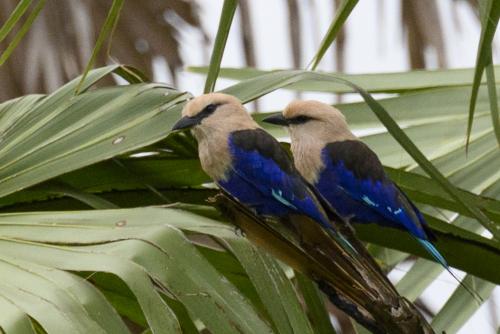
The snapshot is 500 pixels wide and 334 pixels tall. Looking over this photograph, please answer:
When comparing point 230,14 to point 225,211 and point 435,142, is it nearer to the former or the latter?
point 225,211

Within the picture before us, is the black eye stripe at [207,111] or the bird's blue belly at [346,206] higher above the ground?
the black eye stripe at [207,111]

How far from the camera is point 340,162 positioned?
255cm

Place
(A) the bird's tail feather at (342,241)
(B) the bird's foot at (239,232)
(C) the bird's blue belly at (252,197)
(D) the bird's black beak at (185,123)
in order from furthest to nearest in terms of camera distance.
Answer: (C) the bird's blue belly at (252,197), (D) the bird's black beak at (185,123), (A) the bird's tail feather at (342,241), (B) the bird's foot at (239,232)

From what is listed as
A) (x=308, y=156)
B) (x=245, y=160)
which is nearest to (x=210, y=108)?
(x=245, y=160)

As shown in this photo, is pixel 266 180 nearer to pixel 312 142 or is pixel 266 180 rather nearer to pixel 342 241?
pixel 312 142

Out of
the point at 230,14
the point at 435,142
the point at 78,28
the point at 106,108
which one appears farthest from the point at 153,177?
the point at 78,28

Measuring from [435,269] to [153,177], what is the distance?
597 millimetres

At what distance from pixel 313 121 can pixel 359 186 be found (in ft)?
0.54

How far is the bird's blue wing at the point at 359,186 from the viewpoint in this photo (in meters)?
2.41

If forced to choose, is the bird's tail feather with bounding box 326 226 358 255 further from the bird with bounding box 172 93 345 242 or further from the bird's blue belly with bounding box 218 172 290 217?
the bird's blue belly with bounding box 218 172 290 217

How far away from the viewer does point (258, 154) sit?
246 centimetres

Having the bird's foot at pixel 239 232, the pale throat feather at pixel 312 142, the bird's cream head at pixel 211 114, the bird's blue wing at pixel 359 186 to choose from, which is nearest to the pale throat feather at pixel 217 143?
the bird's cream head at pixel 211 114

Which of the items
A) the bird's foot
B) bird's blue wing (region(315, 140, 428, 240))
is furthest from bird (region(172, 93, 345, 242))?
the bird's foot

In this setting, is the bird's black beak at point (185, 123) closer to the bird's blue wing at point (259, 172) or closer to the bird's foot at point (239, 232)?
the bird's blue wing at point (259, 172)
